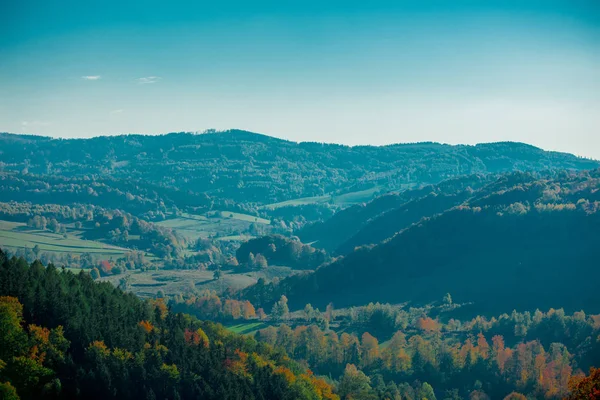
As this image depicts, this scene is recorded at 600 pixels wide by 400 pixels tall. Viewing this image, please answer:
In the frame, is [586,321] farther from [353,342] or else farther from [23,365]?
A: [23,365]

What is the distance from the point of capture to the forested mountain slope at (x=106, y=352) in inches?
2896

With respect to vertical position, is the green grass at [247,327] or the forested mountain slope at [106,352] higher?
the forested mountain slope at [106,352]

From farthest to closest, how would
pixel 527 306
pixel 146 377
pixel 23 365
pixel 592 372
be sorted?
pixel 527 306 → pixel 146 377 → pixel 23 365 → pixel 592 372

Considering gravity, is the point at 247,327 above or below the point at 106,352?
below

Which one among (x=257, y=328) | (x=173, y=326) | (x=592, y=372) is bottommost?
(x=257, y=328)

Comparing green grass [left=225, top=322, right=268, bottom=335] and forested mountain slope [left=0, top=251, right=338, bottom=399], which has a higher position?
forested mountain slope [left=0, top=251, right=338, bottom=399]

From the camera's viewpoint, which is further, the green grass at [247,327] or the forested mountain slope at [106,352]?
the green grass at [247,327]

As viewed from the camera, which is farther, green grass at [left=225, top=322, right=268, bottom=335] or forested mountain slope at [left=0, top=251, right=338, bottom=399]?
green grass at [left=225, top=322, right=268, bottom=335]

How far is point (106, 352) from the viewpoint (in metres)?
79.7

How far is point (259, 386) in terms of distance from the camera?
91.7 metres

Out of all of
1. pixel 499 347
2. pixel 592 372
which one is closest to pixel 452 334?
pixel 499 347

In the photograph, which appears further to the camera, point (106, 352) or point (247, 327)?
point (247, 327)

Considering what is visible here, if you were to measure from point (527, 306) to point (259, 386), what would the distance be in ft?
406

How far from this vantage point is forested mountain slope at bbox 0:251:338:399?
241 ft
